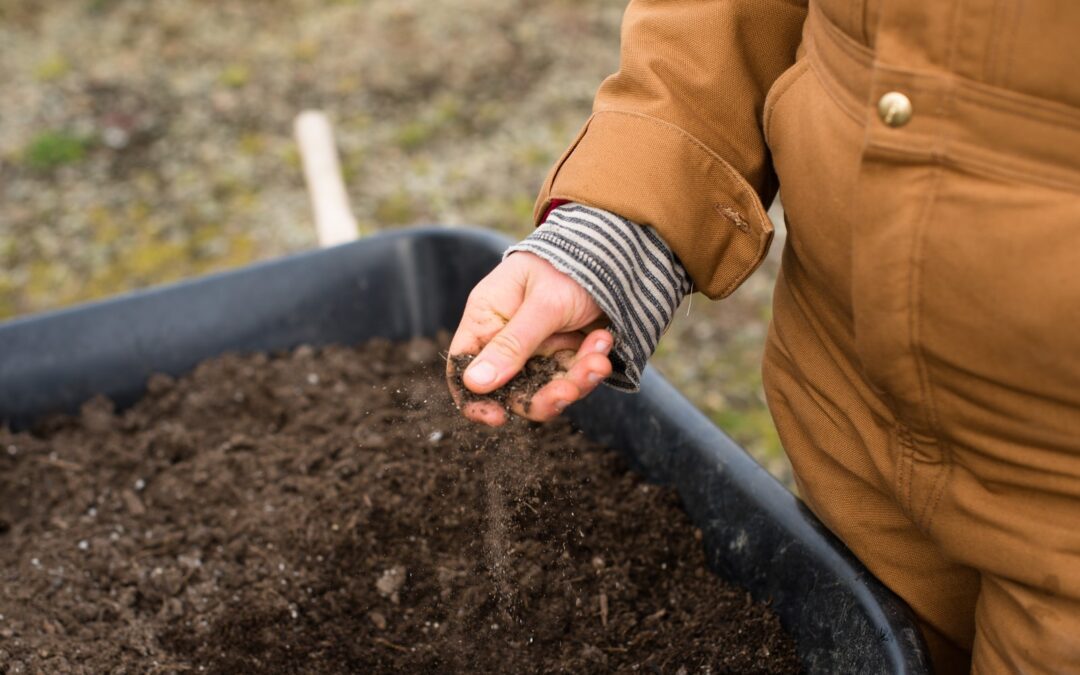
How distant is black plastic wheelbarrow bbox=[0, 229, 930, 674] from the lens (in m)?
1.12

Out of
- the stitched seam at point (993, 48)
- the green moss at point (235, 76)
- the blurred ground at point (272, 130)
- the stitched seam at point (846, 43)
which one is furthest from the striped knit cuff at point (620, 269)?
the green moss at point (235, 76)

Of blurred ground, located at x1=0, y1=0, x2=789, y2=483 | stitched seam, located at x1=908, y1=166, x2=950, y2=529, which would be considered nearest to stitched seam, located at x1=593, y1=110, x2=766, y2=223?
stitched seam, located at x1=908, y1=166, x2=950, y2=529

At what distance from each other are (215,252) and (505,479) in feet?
6.15

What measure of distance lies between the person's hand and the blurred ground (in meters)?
1.20

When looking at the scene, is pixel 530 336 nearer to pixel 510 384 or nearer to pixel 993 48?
pixel 510 384

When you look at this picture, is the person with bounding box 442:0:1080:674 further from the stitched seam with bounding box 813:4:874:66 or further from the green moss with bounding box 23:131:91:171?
the green moss with bounding box 23:131:91:171

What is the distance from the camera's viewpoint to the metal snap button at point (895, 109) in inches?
29.8

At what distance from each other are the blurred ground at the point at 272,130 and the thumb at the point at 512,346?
4.12ft

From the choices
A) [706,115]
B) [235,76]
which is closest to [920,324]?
[706,115]

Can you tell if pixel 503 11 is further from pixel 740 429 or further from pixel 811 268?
pixel 811 268

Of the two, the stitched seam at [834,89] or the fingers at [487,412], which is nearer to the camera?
the stitched seam at [834,89]

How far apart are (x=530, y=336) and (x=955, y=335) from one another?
1.20 ft

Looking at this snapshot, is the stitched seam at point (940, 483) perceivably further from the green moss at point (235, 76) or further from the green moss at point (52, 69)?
the green moss at point (52, 69)

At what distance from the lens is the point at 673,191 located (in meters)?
1.01
